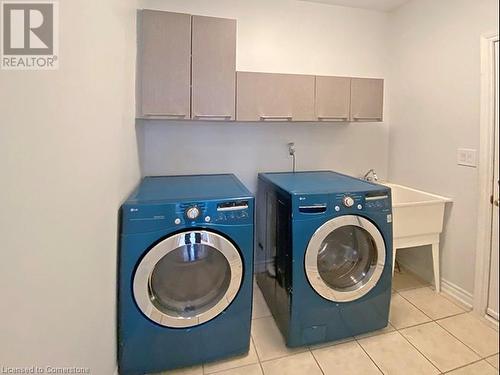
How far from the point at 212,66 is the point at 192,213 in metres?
1.05

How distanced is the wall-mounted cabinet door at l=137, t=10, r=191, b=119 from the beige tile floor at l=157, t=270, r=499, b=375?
159 centimetres

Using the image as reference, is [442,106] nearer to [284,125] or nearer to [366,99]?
[366,99]

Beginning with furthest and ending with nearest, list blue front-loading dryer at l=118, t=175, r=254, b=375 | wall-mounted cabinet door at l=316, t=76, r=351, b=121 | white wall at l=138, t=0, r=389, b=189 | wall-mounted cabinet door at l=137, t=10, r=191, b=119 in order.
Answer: white wall at l=138, t=0, r=389, b=189 → wall-mounted cabinet door at l=316, t=76, r=351, b=121 → wall-mounted cabinet door at l=137, t=10, r=191, b=119 → blue front-loading dryer at l=118, t=175, r=254, b=375

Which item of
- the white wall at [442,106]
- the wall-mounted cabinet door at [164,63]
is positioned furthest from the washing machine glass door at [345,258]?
the wall-mounted cabinet door at [164,63]

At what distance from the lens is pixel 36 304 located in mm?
825

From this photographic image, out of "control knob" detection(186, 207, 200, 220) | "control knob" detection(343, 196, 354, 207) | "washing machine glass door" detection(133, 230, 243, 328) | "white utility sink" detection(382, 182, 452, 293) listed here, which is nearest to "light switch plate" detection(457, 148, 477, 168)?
"white utility sink" detection(382, 182, 452, 293)

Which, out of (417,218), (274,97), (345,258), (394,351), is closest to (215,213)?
(345,258)

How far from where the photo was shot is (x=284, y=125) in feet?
8.44

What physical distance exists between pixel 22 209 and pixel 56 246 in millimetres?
169

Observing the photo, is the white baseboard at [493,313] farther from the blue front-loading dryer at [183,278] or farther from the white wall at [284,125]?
the blue front-loading dryer at [183,278]

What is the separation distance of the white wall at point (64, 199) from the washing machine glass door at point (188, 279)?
0.18 meters

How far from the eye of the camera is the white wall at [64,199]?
0.76 m

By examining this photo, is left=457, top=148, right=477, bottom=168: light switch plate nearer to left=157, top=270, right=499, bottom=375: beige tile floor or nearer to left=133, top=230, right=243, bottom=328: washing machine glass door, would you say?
left=157, top=270, right=499, bottom=375: beige tile floor

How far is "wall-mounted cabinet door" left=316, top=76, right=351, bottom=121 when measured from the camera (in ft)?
7.26
